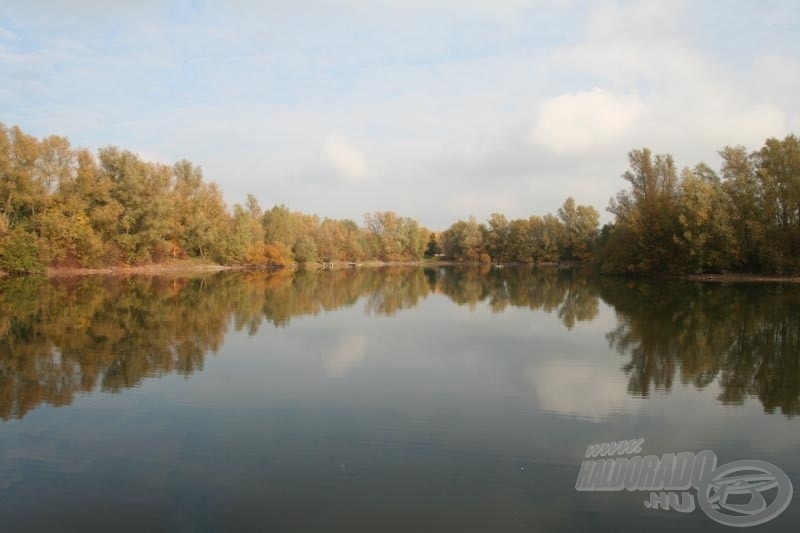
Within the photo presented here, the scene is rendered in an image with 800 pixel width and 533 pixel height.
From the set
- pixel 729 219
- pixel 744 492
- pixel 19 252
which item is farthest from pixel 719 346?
pixel 19 252

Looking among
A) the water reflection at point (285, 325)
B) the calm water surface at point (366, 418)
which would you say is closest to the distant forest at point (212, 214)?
the water reflection at point (285, 325)

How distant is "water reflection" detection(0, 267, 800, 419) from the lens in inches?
419

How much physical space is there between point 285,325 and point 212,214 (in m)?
53.6

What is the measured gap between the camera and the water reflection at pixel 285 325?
1064 cm

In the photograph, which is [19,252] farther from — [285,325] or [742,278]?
[742,278]

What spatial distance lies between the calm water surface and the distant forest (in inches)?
1104

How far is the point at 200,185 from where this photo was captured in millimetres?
69875

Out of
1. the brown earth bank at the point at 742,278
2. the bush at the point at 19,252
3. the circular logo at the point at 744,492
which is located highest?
the bush at the point at 19,252

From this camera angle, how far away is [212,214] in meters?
67.4

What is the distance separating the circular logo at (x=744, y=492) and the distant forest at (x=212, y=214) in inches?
1634

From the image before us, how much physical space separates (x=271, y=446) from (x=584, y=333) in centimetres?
1274

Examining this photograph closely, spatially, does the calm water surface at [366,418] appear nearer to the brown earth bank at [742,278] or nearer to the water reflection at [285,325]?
the water reflection at [285,325]

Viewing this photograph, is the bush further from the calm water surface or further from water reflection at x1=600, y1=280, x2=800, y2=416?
water reflection at x1=600, y1=280, x2=800, y2=416

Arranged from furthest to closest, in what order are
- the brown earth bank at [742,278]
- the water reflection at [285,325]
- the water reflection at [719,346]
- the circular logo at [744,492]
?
1. the brown earth bank at [742,278]
2. the water reflection at [285,325]
3. the water reflection at [719,346]
4. the circular logo at [744,492]
